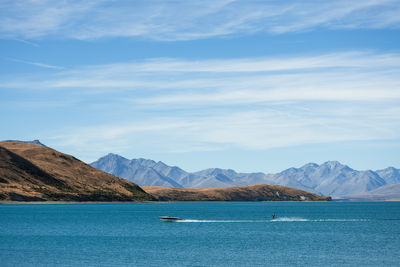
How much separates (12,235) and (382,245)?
2940 inches

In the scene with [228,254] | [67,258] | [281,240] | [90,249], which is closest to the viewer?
[67,258]

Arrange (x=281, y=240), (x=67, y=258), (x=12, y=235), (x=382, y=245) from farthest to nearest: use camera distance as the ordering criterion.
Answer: (x=12, y=235)
(x=281, y=240)
(x=382, y=245)
(x=67, y=258)

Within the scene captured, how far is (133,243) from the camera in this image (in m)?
103

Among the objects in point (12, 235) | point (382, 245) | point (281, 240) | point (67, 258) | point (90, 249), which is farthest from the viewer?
point (12, 235)

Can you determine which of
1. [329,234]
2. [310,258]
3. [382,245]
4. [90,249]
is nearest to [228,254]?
[310,258]

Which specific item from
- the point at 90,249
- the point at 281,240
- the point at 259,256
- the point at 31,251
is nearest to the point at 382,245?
the point at 281,240

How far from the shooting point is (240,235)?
121562 mm

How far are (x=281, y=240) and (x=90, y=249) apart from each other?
1509 inches

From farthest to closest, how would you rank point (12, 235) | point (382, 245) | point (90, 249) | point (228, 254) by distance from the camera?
point (12, 235) → point (382, 245) → point (90, 249) → point (228, 254)

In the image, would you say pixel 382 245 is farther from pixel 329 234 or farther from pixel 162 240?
pixel 162 240

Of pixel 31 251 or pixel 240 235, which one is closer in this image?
pixel 31 251

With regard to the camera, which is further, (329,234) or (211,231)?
(211,231)

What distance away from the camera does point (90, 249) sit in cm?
9225

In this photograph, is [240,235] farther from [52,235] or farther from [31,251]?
[31,251]
